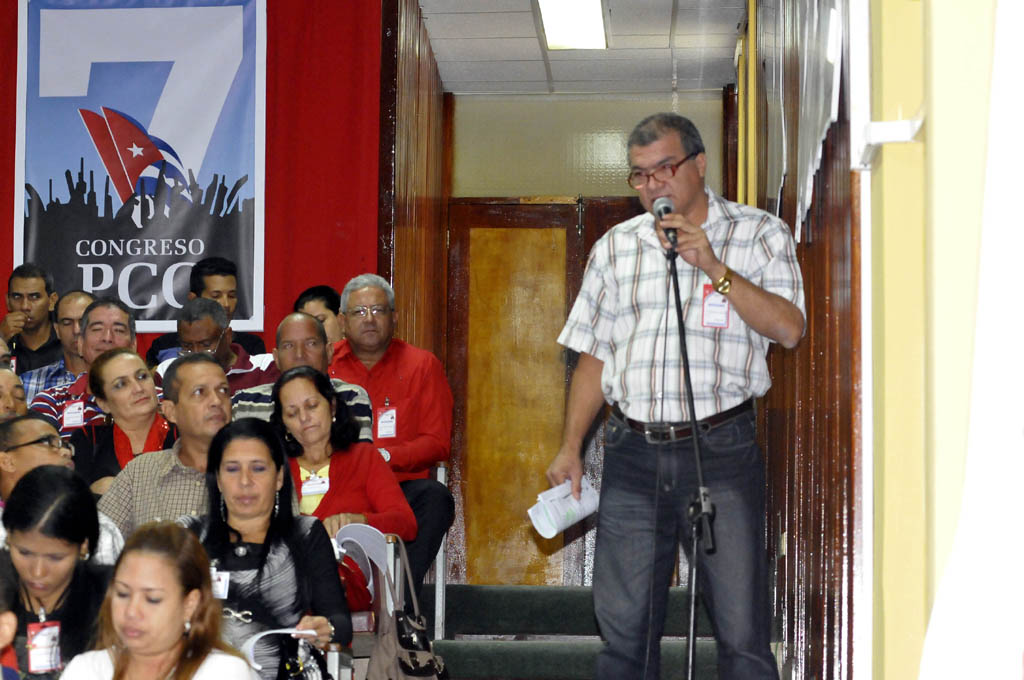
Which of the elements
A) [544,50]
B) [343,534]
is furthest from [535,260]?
[343,534]

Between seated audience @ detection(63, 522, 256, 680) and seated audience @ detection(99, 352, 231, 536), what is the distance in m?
0.80

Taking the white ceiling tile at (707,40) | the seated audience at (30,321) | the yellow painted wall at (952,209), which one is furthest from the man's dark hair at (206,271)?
the yellow painted wall at (952,209)

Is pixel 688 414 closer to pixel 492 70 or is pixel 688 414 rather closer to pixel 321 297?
pixel 321 297

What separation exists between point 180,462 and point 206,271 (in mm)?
2315

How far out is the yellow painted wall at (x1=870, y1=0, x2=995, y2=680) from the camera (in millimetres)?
1671

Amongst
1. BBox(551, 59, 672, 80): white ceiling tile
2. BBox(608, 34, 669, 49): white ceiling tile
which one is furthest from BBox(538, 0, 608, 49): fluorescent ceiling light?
BBox(551, 59, 672, 80): white ceiling tile

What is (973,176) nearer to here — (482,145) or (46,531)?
(46,531)

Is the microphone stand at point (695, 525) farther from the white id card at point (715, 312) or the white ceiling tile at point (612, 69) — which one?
the white ceiling tile at point (612, 69)

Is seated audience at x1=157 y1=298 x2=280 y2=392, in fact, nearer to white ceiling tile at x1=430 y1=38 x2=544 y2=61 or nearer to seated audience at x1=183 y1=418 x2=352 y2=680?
seated audience at x1=183 y1=418 x2=352 y2=680

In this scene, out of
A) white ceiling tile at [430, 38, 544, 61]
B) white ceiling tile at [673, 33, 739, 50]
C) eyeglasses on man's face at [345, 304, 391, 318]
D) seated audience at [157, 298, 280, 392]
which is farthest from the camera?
white ceiling tile at [430, 38, 544, 61]

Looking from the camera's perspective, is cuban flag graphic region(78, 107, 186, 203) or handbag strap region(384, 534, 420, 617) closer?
handbag strap region(384, 534, 420, 617)

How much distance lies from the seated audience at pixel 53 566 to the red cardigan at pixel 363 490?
3.70 feet

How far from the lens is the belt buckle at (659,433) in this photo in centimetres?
305

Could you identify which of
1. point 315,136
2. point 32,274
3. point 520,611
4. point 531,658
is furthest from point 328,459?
point 315,136
